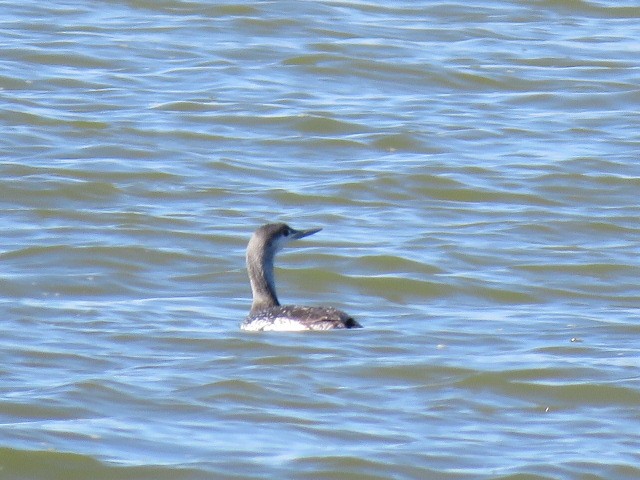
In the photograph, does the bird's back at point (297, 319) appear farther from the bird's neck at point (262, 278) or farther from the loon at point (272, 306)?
the bird's neck at point (262, 278)

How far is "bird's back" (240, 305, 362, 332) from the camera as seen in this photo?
31.6 feet

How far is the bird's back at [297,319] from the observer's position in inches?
379

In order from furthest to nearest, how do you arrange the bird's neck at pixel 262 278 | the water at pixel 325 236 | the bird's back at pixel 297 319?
the bird's neck at pixel 262 278 < the bird's back at pixel 297 319 < the water at pixel 325 236

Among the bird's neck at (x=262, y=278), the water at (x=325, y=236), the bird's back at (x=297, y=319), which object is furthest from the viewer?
the bird's neck at (x=262, y=278)

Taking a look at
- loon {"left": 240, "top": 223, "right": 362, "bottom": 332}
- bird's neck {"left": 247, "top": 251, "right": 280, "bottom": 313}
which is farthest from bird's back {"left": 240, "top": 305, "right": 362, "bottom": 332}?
bird's neck {"left": 247, "top": 251, "right": 280, "bottom": 313}

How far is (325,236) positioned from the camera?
12.3 m

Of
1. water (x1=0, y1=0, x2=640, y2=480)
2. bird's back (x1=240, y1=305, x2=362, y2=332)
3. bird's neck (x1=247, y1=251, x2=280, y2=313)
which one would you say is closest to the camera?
water (x1=0, y1=0, x2=640, y2=480)

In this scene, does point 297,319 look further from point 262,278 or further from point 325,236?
point 325,236

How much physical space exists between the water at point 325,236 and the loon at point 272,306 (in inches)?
3.8

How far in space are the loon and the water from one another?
96 millimetres

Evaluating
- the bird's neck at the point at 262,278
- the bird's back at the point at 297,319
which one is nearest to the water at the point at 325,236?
the bird's back at the point at 297,319

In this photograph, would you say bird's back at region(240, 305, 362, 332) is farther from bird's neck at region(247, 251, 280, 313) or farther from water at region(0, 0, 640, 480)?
bird's neck at region(247, 251, 280, 313)

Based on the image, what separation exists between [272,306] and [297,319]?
33 centimetres

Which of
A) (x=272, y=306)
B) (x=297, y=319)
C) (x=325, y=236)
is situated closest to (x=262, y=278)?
(x=272, y=306)
